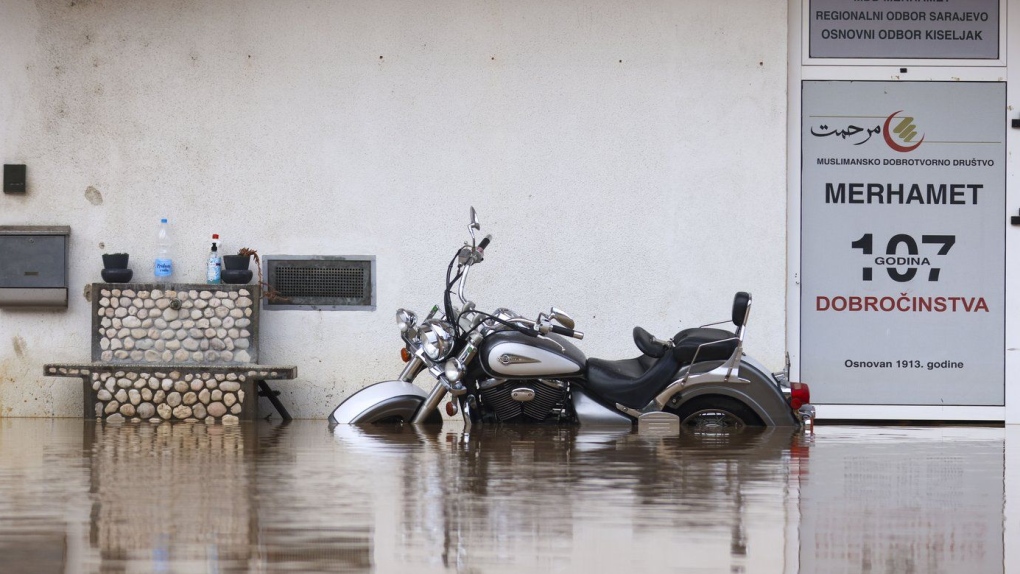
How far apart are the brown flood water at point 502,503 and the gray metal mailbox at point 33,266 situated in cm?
175

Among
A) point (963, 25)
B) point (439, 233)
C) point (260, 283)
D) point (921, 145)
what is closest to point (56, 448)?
point (260, 283)

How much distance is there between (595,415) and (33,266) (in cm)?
412

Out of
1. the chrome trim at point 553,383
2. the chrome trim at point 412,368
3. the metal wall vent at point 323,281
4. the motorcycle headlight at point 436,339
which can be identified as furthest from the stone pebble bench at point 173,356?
the chrome trim at point 553,383

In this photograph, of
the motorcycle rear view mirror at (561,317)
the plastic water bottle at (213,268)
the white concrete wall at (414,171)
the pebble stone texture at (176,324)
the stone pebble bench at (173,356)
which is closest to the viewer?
the motorcycle rear view mirror at (561,317)

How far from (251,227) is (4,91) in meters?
1.94

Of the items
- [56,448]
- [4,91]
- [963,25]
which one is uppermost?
[963,25]

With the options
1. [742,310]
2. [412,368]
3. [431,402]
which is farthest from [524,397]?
[742,310]

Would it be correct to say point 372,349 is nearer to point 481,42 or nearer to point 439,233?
point 439,233

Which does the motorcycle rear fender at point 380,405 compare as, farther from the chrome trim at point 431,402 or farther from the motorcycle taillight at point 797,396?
the motorcycle taillight at point 797,396

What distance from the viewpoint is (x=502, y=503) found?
4.18 metres

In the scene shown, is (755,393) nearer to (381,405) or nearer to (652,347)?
(652,347)

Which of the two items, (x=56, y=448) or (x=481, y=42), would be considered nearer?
(x=56, y=448)

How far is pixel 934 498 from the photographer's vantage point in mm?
4570

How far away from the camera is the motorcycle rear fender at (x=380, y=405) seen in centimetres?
693
